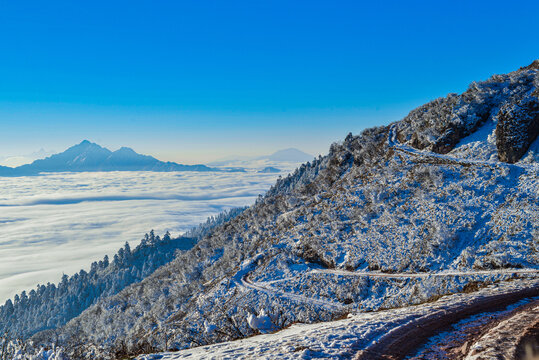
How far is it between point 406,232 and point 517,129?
2552 centimetres

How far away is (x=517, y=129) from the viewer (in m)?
49.8

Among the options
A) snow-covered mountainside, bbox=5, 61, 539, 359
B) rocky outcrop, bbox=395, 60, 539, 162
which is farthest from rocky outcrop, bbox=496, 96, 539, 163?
snow-covered mountainside, bbox=5, 61, 539, 359

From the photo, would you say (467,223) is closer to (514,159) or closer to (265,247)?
(514,159)

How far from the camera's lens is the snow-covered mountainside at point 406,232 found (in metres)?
35.6

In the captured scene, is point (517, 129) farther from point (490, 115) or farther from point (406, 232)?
point (406, 232)

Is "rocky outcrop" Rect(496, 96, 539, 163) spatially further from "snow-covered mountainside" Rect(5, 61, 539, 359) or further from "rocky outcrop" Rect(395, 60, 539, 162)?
"snow-covered mountainside" Rect(5, 61, 539, 359)

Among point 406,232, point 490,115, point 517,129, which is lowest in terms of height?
point 406,232

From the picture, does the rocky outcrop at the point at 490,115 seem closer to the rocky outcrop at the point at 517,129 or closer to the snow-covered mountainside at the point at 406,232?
the rocky outcrop at the point at 517,129

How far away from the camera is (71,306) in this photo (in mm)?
181000

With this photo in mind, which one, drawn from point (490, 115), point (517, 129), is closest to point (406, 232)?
point (517, 129)

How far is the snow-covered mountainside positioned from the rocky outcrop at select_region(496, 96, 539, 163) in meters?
0.17

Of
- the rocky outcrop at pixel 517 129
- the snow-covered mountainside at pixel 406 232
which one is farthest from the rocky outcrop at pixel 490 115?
the snow-covered mountainside at pixel 406 232

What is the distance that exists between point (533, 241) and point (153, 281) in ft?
370

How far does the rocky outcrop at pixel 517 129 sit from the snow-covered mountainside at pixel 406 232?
17cm
